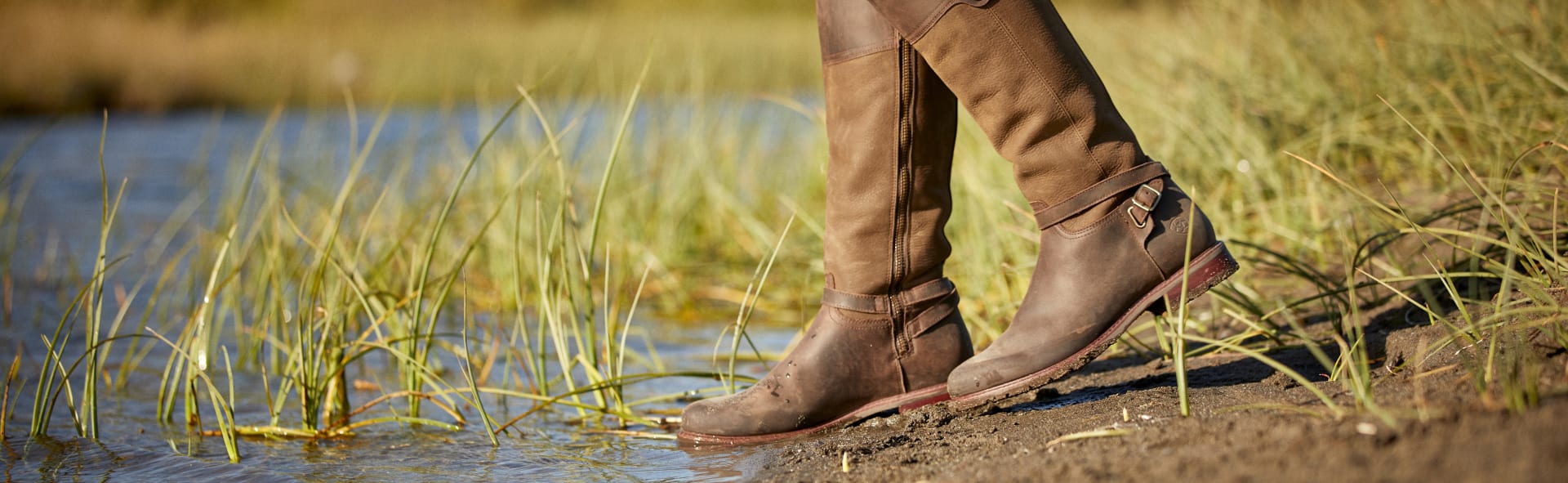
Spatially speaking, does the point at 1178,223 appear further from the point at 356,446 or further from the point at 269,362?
the point at 269,362

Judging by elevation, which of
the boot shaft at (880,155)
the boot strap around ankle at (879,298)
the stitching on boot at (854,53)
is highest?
the stitching on boot at (854,53)

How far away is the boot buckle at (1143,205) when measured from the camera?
146 centimetres

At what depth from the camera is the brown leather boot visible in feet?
4.96

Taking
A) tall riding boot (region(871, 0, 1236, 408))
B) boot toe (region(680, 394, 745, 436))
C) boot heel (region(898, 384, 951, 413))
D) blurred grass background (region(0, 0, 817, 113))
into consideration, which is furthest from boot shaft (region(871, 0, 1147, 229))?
blurred grass background (region(0, 0, 817, 113))

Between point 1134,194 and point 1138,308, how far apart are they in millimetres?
156

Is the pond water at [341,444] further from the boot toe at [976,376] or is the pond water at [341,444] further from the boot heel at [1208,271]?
the boot heel at [1208,271]

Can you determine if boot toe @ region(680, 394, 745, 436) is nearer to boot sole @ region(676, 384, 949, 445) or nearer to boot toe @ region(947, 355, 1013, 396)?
boot sole @ region(676, 384, 949, 445)

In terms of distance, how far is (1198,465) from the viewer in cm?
102

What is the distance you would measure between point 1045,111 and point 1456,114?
5.29 ft

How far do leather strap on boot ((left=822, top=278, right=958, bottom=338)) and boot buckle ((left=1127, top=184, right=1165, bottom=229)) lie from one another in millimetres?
300

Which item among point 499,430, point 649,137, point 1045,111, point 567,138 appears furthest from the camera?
point 649,137

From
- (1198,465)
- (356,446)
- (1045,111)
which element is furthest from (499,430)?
(1198,465)

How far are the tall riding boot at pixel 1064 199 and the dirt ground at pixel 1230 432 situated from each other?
11 centimetres

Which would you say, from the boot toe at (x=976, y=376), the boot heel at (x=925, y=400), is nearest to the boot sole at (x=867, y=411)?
the boot heel at (x=925, y=400)
